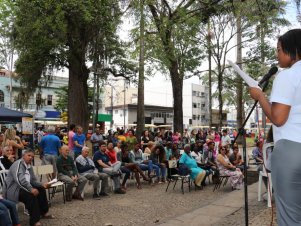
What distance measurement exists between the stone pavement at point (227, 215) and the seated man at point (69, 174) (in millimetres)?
2889

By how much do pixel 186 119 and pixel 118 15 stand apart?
199ft

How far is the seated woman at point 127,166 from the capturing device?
10.4 m

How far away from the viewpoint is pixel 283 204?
2.06 m

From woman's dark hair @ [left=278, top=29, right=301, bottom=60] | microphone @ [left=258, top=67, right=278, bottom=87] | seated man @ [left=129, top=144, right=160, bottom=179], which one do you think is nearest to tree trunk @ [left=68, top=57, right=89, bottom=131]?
seated man @ [left=129, top=144, right=160, bottom=179]

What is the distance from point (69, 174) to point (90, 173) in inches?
25.5

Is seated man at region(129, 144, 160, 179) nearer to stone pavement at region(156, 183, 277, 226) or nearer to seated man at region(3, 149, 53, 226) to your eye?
stone pavement at region(156, 183, 277, 226)

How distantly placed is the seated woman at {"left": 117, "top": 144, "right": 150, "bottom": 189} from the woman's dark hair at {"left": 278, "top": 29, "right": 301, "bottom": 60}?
831 cm

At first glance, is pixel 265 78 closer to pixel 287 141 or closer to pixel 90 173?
pixel 287 141

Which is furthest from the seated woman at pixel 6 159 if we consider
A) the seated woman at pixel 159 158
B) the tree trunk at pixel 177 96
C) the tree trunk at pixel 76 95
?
the tree trunk at pixel 177 96

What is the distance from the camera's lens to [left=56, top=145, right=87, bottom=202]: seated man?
838 centimetres

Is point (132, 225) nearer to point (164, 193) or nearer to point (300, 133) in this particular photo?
point (164, 193)

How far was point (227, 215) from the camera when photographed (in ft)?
21.5

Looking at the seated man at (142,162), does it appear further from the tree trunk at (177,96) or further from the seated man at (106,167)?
the tree trunk at (177,96)

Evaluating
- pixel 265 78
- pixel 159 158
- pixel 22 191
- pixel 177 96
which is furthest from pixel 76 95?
pixel 265 78
